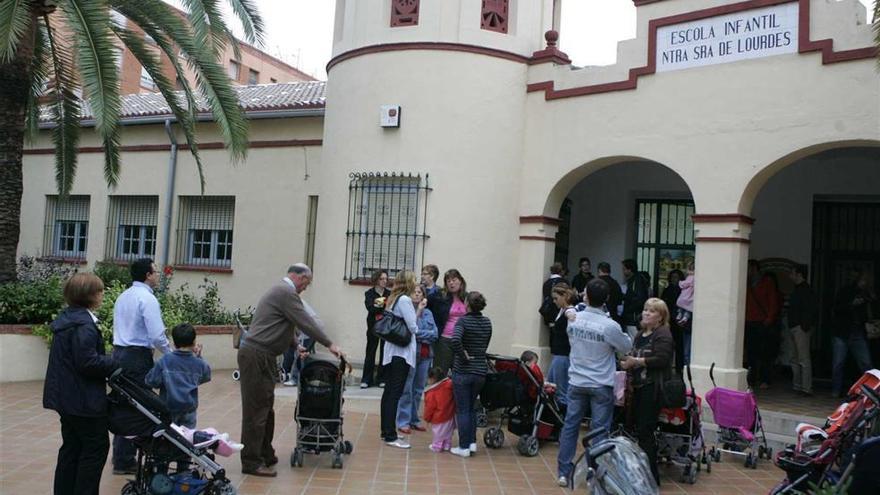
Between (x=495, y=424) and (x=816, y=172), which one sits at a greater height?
(x=816, y=172)

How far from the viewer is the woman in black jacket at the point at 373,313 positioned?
10789 millimetres

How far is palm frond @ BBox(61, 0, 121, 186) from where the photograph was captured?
9.84 m

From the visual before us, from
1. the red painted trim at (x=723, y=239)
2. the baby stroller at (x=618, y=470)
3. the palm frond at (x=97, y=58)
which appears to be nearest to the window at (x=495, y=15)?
the red painted trim at (x=723, y=239)

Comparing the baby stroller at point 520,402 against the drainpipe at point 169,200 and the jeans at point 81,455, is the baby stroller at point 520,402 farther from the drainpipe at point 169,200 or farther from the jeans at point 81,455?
the drainpipe at point 169,200

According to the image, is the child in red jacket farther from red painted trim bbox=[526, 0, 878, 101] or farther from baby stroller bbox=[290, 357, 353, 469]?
red painted trim bbox=[526, 0, 878, 101]

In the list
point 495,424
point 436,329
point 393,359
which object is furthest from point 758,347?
point 393,359

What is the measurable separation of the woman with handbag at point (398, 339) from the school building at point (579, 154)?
3.46m

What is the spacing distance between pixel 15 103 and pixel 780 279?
473 inches

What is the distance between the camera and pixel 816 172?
12.9 meters

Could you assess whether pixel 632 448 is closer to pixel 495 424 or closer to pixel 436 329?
pixel 436 329

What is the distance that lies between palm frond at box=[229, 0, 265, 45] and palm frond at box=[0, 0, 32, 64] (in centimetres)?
306

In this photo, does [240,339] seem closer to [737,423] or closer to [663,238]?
[737,423]

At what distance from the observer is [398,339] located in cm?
823

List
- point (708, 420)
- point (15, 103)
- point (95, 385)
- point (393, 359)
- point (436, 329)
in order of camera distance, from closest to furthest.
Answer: point (95, 385) → point (393, 359) → point (436, 329) → point (708, 420) → point (15, 103)
